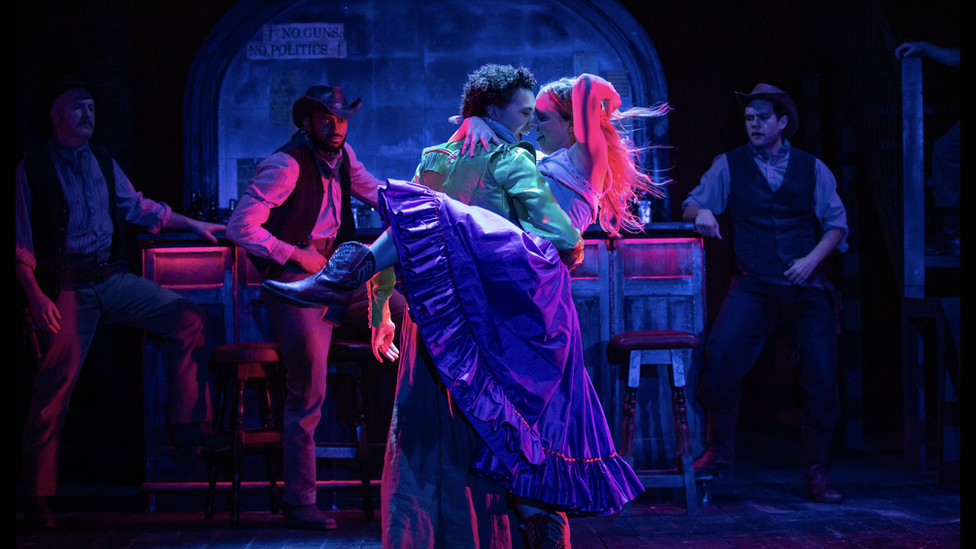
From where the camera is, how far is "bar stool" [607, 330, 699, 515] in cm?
338

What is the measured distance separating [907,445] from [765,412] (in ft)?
3.37

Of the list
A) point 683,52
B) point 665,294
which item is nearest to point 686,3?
point 683,52

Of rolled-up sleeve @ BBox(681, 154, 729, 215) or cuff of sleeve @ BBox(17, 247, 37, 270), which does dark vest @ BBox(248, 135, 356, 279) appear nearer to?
cuff of sleeve @ BBox(17, 247, 37, 270)

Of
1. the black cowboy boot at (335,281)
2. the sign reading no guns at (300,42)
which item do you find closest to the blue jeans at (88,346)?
the black cowboy boot at (335,281)

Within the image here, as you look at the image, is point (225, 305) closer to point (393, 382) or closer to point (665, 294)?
point (393, 382)

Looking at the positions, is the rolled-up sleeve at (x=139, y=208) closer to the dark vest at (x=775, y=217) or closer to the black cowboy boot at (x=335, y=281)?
the black cowboy boot at (x=335, y=281)

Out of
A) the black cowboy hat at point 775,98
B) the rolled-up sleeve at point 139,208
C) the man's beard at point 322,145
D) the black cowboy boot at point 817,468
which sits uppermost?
the black cowboy hat at point 775,98

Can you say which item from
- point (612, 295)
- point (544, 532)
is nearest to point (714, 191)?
point (612, 295)

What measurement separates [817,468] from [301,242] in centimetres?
264

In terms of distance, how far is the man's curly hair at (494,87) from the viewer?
2.27 metres

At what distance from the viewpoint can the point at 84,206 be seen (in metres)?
3.58

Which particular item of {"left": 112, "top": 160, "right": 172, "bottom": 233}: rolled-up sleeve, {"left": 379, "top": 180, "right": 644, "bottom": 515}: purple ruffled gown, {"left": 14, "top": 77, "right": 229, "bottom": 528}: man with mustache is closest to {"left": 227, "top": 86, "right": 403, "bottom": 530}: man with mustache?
{"left": 14, "top": 77, "right": 229, "bottom": 528}: man with mustache

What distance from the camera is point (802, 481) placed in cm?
392

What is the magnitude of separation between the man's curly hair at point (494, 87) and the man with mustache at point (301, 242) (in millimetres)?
1285
